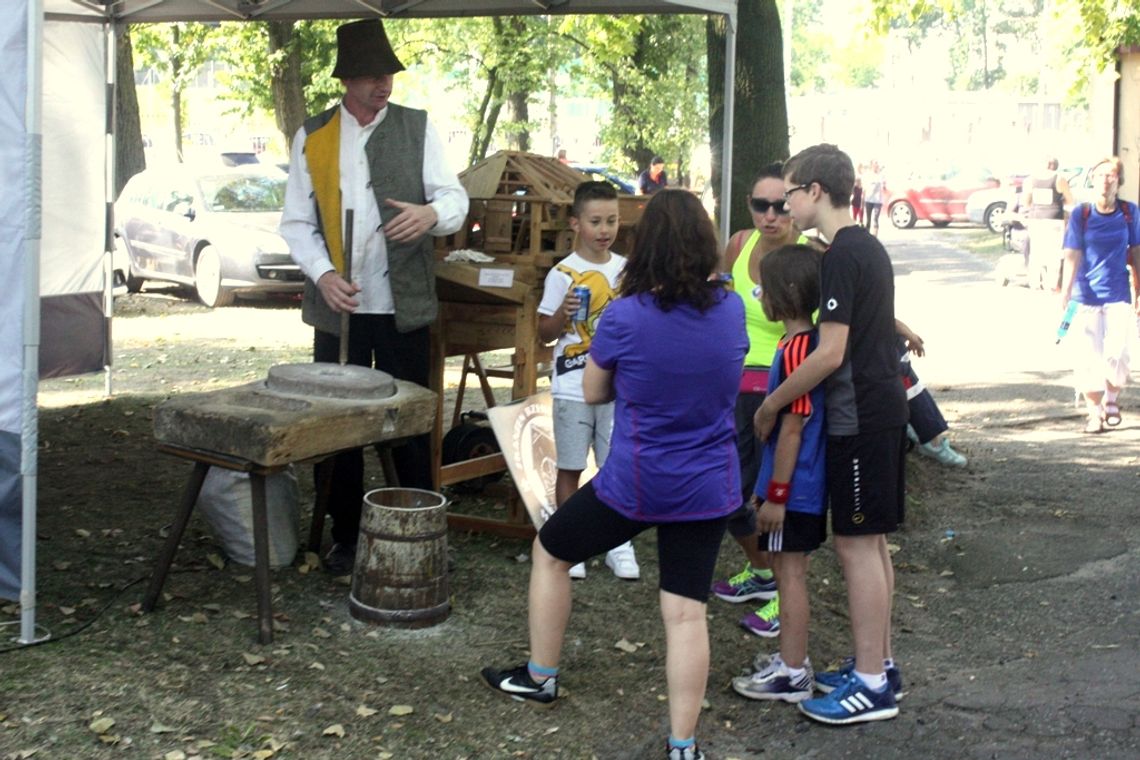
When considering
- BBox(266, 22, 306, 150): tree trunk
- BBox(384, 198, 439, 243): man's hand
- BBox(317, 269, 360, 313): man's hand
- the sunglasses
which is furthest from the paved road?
BBox(266, 22, 306, 150): tree trunk

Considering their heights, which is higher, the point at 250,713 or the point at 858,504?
the point at 858,504

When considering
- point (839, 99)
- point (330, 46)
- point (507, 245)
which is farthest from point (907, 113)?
point (507, 245)

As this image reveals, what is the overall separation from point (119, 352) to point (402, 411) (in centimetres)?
848

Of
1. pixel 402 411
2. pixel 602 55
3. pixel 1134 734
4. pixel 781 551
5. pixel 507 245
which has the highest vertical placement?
pixel 602 55

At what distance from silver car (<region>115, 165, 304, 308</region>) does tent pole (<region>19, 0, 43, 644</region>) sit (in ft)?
40.0

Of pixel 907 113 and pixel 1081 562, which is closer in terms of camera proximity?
pixel 1081 562

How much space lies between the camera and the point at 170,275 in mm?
17844

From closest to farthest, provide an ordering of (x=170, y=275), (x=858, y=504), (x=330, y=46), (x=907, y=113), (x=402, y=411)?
(x=858, y=504)
(x=402, y=411)
(x=170, y=275)
(x=330, y=46)
(x=907, y=113)

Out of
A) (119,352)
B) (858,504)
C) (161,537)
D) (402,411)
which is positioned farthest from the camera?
(119,352)

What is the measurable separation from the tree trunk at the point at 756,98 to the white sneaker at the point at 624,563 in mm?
3786

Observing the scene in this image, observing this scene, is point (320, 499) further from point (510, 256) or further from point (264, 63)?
point (264, 63)

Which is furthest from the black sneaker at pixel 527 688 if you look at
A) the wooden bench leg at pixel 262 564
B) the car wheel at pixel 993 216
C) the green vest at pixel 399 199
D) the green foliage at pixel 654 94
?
the car wheel at pixel 993 216

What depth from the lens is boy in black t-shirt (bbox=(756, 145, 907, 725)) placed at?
4664 millimetres

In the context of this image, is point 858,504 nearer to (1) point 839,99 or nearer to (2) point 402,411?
(2) point 402,411
